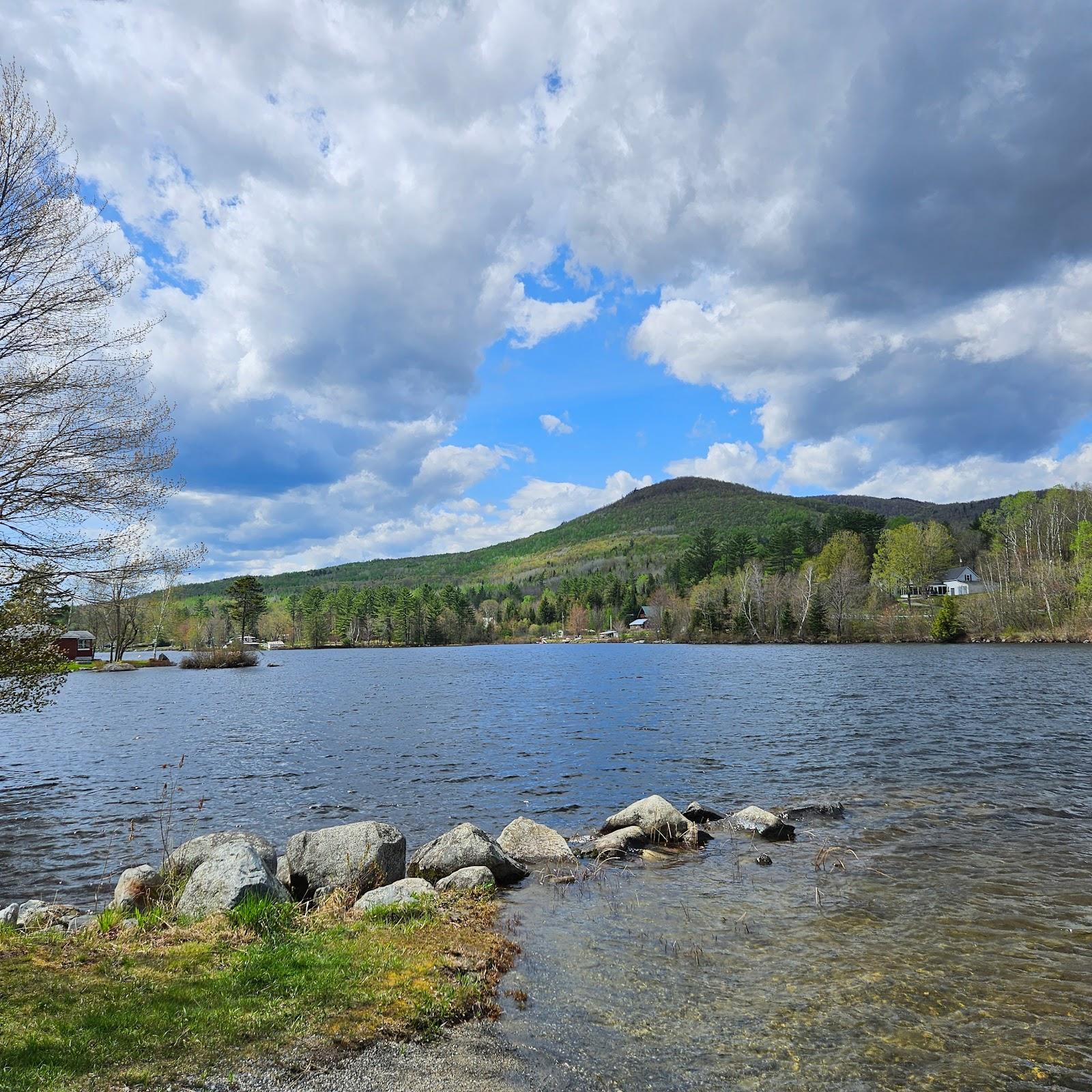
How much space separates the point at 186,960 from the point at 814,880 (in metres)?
10.9

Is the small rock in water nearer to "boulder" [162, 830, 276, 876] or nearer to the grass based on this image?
the grass

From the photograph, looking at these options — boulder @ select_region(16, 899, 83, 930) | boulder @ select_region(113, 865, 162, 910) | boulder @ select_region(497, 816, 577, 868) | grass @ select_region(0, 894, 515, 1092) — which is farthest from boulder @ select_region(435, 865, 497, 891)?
boulder @ select_region(16, 899, 83, 930)

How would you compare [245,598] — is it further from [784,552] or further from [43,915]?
[43,915]

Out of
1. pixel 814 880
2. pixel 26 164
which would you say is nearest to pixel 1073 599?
pixel 814 880

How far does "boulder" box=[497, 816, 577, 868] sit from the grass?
4595mm

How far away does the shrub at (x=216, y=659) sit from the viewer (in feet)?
309

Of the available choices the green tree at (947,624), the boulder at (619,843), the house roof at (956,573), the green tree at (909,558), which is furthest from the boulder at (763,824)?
the house roof at (956,573)

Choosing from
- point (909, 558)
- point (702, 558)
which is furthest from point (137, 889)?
point (702, 558)

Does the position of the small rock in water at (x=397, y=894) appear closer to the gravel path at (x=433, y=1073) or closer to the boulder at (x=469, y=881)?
the boulder at (x=469, y=881)

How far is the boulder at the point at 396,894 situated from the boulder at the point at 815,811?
10238 mm

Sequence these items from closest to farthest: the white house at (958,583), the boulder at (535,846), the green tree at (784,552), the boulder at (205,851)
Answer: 1. the boulder at (205,851)
2. the boulder at (535,846)
3. the white house at (958,583)
4. the green tree at (784,552)

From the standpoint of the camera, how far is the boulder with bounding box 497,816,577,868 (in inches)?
589

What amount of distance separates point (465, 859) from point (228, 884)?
471cm

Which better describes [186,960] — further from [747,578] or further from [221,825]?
[747,578]
